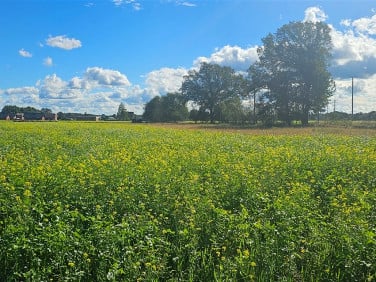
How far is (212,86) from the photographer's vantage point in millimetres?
96625

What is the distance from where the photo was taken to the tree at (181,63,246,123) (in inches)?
3745

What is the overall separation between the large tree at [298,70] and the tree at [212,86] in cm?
3178

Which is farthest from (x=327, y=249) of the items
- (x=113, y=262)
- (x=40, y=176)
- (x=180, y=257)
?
(x=40, y=176)

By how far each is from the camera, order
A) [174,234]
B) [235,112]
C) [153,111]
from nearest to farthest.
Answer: [174,234] < [235,112] < [153,111]

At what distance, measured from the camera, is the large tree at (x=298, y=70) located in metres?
57.2

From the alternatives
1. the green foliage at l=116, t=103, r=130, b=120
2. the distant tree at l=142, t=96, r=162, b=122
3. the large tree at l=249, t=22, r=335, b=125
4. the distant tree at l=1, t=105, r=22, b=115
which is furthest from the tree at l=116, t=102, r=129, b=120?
the large tree at l=249, t=22, r=335, b=125

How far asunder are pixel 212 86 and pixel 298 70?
3929 centimetres

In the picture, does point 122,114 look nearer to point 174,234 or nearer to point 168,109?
point 168,109

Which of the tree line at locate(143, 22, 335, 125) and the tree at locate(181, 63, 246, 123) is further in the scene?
the tree at locate(181, 63, 246, 123)

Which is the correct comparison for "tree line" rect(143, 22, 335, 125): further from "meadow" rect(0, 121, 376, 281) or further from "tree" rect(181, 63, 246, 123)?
"meadow" rect(0, 121, 376, 281)

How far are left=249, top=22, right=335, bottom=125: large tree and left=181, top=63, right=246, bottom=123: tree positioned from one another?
31779 millimetres

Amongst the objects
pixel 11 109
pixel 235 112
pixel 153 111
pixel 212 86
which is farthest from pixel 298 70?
pixel 11 109

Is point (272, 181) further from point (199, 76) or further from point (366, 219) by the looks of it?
point (199, 76)

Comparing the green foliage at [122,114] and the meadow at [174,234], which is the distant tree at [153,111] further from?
the meadow at [174,234]
